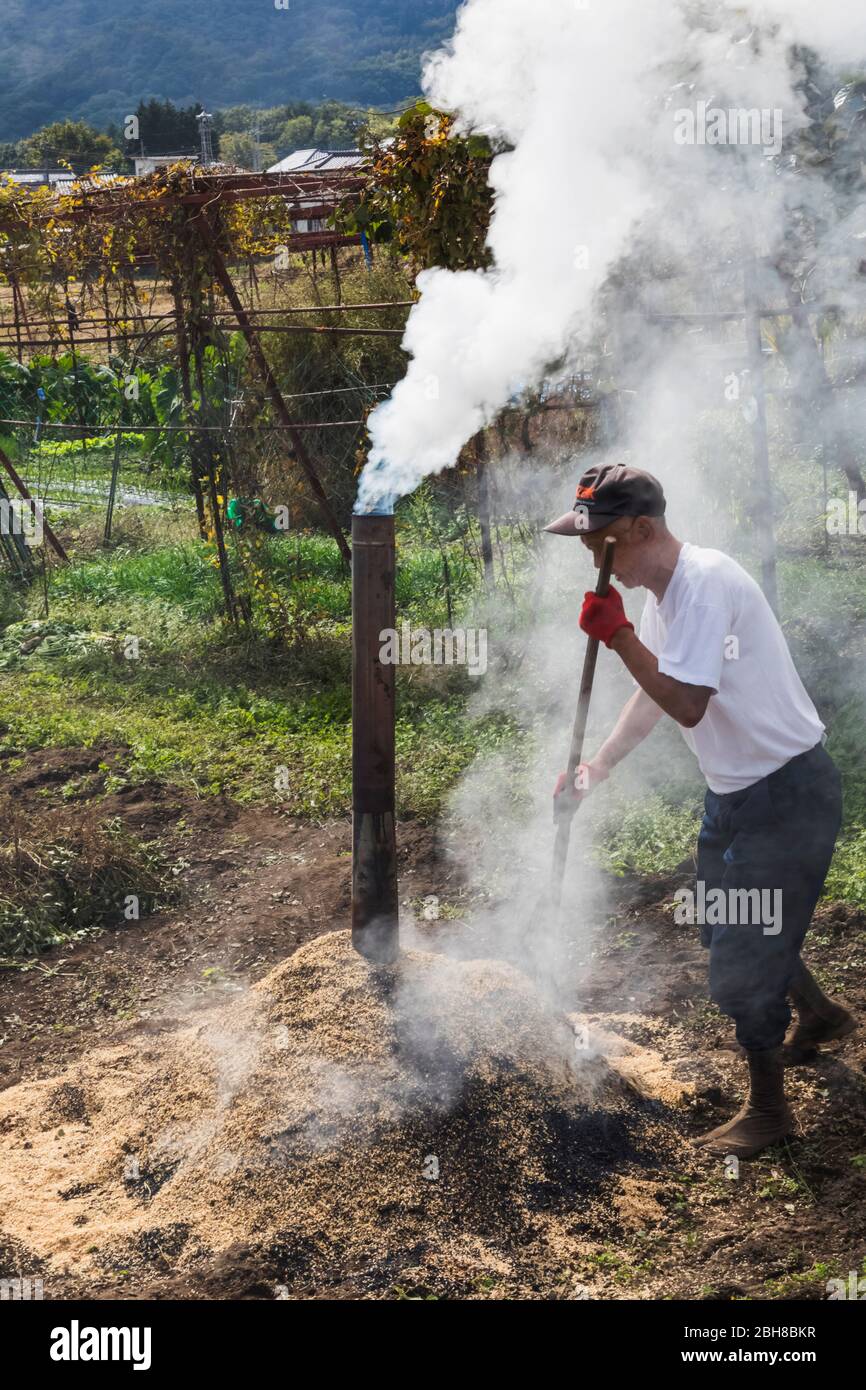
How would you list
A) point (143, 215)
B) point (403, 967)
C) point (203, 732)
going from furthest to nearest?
point (143, 215)
point (203, 732)
point (403, 967)

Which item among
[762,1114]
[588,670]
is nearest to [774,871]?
[762,1114]

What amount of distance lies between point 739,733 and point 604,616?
1.61ft

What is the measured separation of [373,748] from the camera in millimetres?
3725

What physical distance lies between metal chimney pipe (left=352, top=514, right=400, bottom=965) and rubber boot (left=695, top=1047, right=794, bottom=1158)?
1186 millimetres

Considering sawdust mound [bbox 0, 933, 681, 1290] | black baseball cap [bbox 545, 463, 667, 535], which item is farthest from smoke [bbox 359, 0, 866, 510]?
sawdust mound [bbox 0, 933, 681, 1290]

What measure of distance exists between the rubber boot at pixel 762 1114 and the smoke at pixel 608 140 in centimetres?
229

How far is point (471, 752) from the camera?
20.5ft

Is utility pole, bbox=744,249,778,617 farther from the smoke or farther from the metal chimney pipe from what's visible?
the metal chimney pipe

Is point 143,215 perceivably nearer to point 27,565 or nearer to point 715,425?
point 27,565

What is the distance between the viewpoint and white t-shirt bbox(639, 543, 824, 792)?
292cm

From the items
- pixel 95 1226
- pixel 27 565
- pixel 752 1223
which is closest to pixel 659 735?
pixel 752 1223

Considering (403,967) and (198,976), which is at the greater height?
(403,967)

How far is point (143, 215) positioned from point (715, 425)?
14.0 feet

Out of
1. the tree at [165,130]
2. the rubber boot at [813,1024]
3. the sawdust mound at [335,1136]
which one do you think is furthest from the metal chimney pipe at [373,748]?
the tree at [165,130]
